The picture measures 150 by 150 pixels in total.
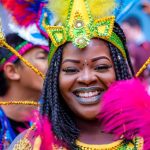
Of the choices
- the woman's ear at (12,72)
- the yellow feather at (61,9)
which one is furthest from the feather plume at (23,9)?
the yellow feather at (61,9)

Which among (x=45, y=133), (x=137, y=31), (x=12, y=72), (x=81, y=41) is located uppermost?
(x=137, y=31)

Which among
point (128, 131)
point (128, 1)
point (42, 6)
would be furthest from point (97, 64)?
point (42, 6)

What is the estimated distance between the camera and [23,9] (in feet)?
18.1

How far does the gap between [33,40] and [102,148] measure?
6.97 ft

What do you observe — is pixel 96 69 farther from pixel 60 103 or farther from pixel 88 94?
pixel 60 103

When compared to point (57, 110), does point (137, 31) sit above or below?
above

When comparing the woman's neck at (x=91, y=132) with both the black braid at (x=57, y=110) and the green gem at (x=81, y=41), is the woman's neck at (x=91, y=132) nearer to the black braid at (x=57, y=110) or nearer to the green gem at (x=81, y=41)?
the black braid at (x=57, y=110)

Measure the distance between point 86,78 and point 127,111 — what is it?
13.3 inches

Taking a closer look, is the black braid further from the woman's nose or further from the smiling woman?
the woman's nose

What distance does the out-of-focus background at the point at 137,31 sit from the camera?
6.47m

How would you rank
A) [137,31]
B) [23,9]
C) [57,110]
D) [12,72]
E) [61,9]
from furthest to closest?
1. [137,31]
2. [12,72]
3. [23,9]
4. [61,9]
5. [57,110]

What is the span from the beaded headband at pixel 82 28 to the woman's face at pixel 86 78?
2.3 inches

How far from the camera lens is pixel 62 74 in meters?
4.23

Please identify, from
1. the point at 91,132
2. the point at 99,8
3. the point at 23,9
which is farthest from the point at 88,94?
the point at 23,9
